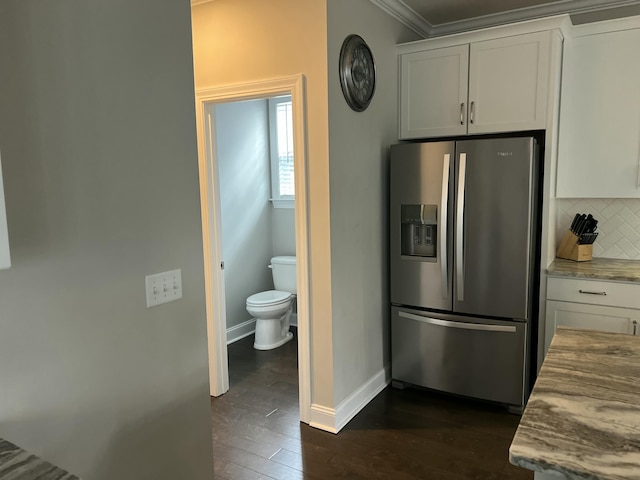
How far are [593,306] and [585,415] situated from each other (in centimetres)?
200

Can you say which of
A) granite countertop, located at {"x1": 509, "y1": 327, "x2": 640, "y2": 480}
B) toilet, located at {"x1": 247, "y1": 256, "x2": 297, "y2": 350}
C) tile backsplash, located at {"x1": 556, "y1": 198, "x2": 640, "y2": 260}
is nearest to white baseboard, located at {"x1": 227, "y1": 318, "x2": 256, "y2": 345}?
toilet, located at {"x1": 247, "y1": 256, "x2": 297, "y2": 350}

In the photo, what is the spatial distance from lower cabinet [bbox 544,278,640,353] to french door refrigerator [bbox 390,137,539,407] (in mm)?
148

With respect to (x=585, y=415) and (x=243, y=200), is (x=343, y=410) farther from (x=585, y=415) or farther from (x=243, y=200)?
(x=243, y=200)

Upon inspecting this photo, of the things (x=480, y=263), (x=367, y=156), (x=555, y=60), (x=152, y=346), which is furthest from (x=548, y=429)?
(x=555, y=60)

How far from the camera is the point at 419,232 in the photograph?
3205 mm

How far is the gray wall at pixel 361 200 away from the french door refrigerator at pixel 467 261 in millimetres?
136

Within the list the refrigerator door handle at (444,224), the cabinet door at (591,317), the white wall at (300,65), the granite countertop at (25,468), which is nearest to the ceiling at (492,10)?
the white wall at (300,65)

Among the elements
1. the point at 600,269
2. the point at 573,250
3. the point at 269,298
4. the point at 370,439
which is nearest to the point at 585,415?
the point at 370,439

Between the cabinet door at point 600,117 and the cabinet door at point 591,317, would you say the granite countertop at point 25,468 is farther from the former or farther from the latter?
the cabinet door at point 600,117

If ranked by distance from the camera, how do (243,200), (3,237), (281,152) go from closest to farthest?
(3,237) → (243,200) → (281,152)

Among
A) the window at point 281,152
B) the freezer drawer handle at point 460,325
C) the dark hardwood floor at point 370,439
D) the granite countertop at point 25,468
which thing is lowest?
the dark hardwood floor at point 370,439

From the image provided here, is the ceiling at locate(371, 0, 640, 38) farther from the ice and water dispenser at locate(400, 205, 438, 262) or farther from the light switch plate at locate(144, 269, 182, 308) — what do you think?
the light switch plate at locate(144, 269, 182, 308)

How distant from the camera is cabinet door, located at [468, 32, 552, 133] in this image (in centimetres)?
289

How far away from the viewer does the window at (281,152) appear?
4.68 metres
